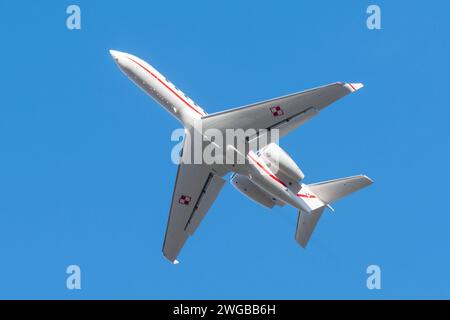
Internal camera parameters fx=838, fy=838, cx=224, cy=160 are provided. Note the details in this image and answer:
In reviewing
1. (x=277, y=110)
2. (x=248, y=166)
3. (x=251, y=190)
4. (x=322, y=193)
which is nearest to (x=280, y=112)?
(x=277, y=110)

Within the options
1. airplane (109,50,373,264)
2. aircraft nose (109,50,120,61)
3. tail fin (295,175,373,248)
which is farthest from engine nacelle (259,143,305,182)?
aircraft nose (109,50,120,61)

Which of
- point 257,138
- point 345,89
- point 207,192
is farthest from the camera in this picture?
point 207,192

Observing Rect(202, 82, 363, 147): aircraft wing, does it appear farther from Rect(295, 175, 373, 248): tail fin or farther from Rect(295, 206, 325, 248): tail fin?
Rect(295, 206, 325, 248): tail fin

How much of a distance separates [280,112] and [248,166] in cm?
342

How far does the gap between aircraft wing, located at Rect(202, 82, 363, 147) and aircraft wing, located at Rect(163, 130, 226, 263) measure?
2900mm

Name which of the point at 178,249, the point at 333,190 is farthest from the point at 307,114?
the point at 178,249

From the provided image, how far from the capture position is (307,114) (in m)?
39.7

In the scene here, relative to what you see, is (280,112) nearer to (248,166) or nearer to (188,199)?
(248,166)

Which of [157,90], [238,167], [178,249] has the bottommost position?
[178,249]

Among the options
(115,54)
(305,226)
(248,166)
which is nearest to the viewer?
(248,166)

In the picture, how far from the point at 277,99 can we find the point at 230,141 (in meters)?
3.21

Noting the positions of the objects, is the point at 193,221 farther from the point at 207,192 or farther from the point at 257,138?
the point at 257,138

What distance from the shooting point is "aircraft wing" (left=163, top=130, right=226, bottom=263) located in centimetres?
4331

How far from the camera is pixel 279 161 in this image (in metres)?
41.8
